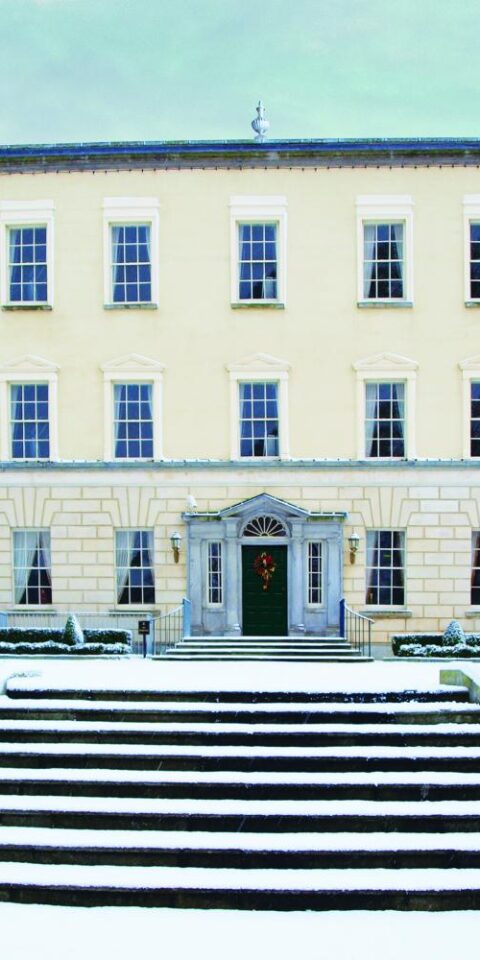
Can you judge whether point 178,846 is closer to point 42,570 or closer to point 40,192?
point 42,570

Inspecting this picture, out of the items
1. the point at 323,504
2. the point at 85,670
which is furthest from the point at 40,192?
the point at 85,670

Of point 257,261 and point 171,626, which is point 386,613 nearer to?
point 171,626

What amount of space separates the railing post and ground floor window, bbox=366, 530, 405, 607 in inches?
186

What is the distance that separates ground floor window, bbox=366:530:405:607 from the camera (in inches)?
775

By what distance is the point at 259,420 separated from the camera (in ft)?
65.1

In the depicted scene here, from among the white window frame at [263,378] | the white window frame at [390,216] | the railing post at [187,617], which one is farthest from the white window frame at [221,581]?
the white window frame at [390,216]

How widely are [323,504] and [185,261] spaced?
24.4 ft

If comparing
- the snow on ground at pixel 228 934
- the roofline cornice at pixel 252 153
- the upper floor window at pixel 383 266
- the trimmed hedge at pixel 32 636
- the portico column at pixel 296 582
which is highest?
the roofline cornice at pixel 252 153

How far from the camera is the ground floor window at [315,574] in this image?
1953 cm

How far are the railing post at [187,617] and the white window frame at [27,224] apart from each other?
28.6 feet

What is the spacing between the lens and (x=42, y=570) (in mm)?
20125

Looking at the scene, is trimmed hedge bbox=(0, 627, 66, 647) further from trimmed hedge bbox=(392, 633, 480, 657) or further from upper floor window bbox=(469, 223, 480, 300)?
upper floor window bbox=(469, 223, 480, 300)

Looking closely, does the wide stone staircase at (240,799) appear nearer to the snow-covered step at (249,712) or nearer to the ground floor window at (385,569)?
the snow-covered step at (249,712)

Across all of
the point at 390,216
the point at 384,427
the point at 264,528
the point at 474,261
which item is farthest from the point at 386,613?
the point at 390,216
